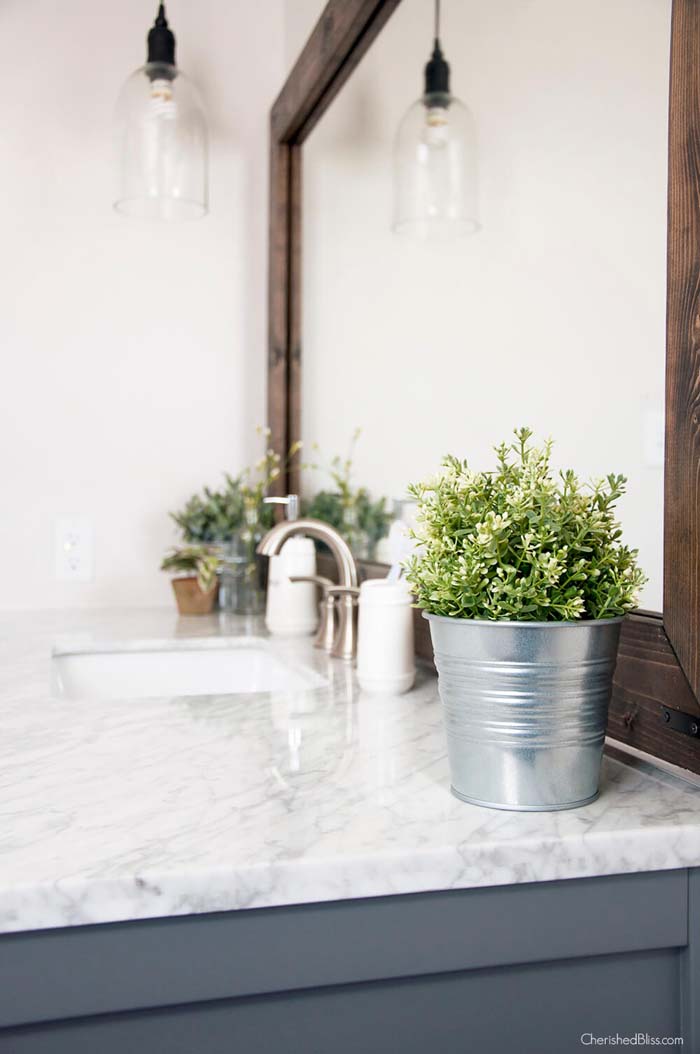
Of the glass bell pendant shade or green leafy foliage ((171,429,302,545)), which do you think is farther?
green leafy foliage ((171,429,302,545))

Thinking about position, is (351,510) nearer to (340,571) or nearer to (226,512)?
(340,571)

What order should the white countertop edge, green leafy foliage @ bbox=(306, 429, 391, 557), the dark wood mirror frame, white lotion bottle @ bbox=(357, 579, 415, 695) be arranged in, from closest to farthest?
the white countertop edge, the dark wood mirror frame, white lotion bottle @ bbox=(357, 579, 415, 695), green leafy foliage @ bbox=(306, 429, 391, 557)

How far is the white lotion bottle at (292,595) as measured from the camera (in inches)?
64.2

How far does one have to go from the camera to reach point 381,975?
2.03ft

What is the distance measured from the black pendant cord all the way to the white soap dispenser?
68 cm

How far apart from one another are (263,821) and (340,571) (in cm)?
77

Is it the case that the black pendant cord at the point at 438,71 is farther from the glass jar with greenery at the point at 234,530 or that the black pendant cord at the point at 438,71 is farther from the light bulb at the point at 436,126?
the glass jar with greenery at the point at 234,530


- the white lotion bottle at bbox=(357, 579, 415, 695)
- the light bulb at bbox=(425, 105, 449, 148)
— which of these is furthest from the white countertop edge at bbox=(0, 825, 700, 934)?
the light bulb at bbox=(425, 105, 449, 148)

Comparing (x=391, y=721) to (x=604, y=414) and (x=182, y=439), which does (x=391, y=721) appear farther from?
(x=182, y=439)

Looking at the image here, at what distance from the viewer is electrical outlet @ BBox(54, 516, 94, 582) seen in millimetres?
1934

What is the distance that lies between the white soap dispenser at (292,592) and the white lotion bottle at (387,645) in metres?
0.46

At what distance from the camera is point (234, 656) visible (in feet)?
5.12

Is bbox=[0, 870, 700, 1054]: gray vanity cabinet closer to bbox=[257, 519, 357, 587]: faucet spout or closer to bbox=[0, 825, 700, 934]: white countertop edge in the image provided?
bbox=[0, 825, 700, 934]: white countertop edge

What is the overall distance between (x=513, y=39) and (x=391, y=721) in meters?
0.81
